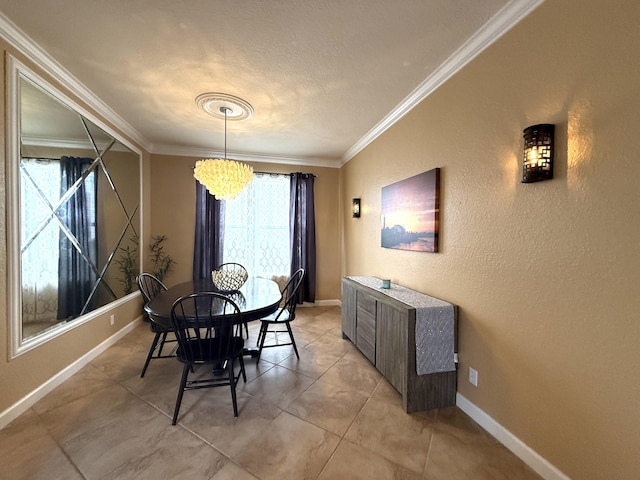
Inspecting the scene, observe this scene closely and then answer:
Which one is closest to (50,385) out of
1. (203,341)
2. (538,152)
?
(203,341)

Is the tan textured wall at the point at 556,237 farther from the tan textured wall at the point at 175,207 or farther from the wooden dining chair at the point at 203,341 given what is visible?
the tan textured wall at the point at 175,207

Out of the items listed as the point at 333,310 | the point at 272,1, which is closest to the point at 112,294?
the point at 333,310

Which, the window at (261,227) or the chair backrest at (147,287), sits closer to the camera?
the chair backrest at (147,287)

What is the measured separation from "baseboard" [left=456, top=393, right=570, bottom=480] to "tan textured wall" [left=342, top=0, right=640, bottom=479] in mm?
37

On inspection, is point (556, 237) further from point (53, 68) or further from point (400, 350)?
point (53, 68)

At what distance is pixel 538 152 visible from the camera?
57.9 inches

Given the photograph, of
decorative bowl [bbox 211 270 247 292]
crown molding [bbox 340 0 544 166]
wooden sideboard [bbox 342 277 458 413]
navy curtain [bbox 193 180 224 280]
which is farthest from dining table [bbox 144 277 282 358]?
crown molding [bbox 340 0 544 166]

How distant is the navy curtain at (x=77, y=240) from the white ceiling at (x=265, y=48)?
842 millimetres

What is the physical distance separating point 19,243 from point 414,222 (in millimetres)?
3289

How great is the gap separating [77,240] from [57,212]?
366 millimetres

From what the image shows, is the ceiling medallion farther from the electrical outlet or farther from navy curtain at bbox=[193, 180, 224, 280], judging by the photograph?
the electrical outlet

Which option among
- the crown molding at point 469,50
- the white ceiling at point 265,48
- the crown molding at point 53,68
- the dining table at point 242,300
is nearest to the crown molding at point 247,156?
the crown molding at point 53,68

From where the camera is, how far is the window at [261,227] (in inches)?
182

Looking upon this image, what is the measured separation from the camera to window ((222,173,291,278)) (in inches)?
182
